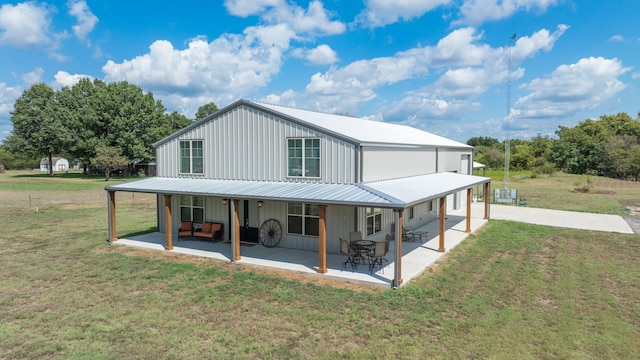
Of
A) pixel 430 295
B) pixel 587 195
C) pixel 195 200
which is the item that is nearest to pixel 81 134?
pixel 195 200

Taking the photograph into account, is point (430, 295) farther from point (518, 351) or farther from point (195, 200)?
point (195, 200)

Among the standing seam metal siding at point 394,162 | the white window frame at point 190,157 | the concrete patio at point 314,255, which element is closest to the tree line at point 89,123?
the white window frame at point 190,157

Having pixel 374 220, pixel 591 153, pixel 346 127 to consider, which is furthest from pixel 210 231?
pixel 591 153

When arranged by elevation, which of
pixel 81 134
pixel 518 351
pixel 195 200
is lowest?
pixel 518 351

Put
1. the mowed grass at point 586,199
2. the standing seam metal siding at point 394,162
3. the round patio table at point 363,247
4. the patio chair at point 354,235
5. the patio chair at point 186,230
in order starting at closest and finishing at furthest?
the round patio table at point 363,247 → the patio chair at point 354,235 → the standing seam metal siding at point 394,162 → the patio chair at point 186,230 → the mowed grass at point 586,199

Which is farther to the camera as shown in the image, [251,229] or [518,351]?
[251,229]

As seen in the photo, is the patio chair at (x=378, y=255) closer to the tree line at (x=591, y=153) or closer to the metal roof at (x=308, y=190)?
the metal roof at (x=308, y=190)

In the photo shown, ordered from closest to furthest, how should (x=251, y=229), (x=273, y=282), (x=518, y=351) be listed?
(x=518, y=351) < (x=273, y=282) < (x=251, y=229)

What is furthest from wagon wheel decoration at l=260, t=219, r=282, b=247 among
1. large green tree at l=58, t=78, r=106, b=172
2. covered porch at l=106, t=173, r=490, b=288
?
large green tree at l=58, t=78, r=106, b=172
